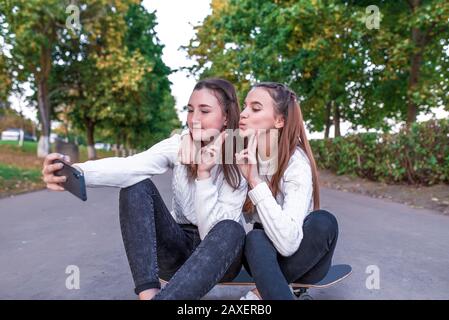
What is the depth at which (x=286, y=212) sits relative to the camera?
209 centimetres

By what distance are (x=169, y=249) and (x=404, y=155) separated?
7.90 meters

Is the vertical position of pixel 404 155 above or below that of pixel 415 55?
below

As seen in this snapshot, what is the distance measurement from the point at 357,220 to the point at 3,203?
632cm

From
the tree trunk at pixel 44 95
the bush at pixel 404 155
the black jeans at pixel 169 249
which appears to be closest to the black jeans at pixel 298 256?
the black jeans at pixel 169 249

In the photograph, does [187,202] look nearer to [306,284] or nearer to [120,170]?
[120,170]

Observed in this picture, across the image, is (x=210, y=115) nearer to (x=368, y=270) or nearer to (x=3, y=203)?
(x=368, y=270)

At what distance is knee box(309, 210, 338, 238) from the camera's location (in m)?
2.17

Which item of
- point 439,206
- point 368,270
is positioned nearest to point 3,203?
point 368,270

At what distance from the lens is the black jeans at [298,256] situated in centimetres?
200

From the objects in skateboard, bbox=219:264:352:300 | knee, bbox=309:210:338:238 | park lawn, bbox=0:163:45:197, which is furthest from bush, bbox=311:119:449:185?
park lawn, bbox=0:163:45:197

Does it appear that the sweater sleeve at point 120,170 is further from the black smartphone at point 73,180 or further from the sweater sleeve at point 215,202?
the sweater sleeve at point 215,202

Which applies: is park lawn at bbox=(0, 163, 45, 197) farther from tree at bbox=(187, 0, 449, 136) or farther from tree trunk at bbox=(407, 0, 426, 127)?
tree trunk at bbox=(407, 0, 426, 127)

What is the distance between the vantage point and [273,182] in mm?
2309

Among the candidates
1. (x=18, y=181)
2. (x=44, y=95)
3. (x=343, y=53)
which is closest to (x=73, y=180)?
(x=18, y=181)
